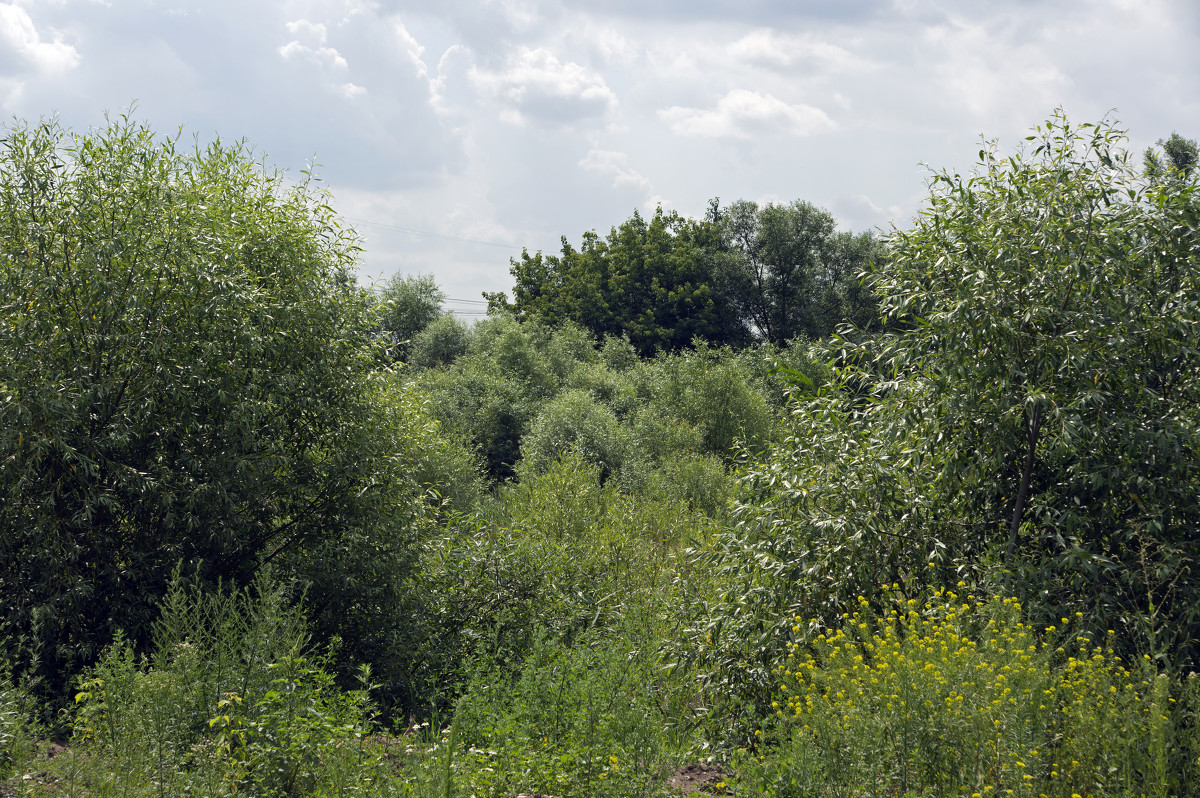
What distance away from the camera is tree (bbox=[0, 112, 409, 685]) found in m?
6.93

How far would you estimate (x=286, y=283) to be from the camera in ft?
29.1

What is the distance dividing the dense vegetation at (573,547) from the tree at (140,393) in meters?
0.04

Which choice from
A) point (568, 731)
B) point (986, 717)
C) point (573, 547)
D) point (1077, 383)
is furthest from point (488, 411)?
point (986, 717)

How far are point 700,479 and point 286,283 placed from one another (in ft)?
39.7

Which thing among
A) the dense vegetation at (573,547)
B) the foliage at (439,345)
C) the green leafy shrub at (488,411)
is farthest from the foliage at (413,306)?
the dense vegetation at (573,547)

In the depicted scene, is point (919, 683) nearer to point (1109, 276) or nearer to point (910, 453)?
point (910, 453)

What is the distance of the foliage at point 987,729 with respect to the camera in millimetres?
3773

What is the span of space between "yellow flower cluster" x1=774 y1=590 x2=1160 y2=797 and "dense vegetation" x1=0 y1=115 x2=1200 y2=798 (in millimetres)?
25

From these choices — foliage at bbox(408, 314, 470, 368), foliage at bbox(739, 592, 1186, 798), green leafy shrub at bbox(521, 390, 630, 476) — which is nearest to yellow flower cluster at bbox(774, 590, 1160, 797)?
foliage at bbox(739, 592, 1186, 798)

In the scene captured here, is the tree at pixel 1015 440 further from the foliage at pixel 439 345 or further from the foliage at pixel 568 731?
the foliage at pixel 439 345

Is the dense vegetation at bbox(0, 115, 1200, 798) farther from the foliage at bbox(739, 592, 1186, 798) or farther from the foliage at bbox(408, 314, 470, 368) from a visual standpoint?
the foliage at bbox(408, 314, 470, 368)

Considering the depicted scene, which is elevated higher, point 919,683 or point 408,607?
point 919,683

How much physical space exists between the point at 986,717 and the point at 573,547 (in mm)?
7655

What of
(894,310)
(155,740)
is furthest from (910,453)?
(155,740)
